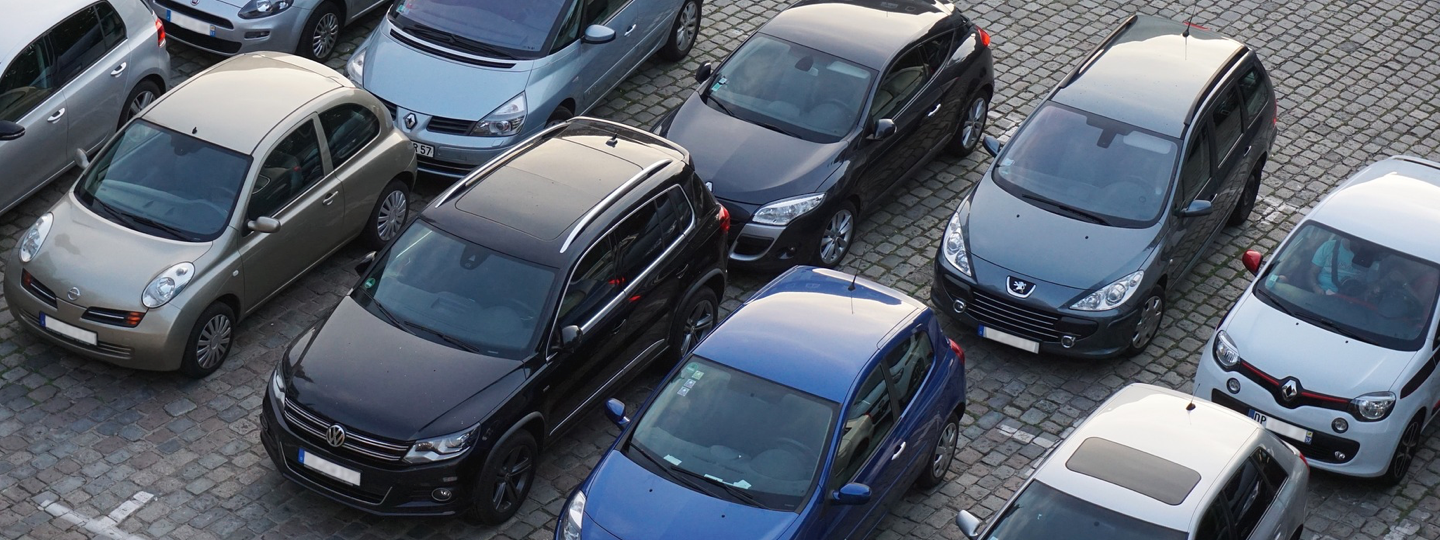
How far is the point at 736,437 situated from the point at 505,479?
1729 millimetres

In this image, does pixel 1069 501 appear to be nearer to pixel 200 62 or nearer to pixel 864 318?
pixel 864 318

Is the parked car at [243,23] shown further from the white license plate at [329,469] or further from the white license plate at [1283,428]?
the white license plate at [1283,428]

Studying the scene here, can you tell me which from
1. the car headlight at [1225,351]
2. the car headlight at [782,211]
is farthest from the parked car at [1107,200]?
the car headlight at [782,211]

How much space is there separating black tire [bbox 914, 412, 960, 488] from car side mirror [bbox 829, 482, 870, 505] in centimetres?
137

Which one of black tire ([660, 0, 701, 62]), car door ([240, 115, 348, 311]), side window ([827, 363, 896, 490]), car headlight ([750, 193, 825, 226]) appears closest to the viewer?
side window ([827, 363, 896, 490])

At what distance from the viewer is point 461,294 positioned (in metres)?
Result: 11.1

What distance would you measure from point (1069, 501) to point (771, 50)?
6047 millimetres

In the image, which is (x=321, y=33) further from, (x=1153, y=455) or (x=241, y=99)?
(x=1153, y=455)

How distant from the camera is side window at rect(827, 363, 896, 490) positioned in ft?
33.1

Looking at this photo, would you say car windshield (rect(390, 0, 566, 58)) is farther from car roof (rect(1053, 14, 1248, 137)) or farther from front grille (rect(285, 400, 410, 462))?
front grille (rect(285, 400, 410, 462))

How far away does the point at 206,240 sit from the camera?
12000 mm

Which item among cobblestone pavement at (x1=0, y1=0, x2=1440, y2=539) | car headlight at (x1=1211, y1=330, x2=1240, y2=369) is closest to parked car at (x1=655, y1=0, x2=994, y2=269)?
cobblestone pavement at (x1=0, y1=0, x2=1440, y2=539)

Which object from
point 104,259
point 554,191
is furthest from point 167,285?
point 554,191

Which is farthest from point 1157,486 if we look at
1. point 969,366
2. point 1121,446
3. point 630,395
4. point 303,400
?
point 303,400
